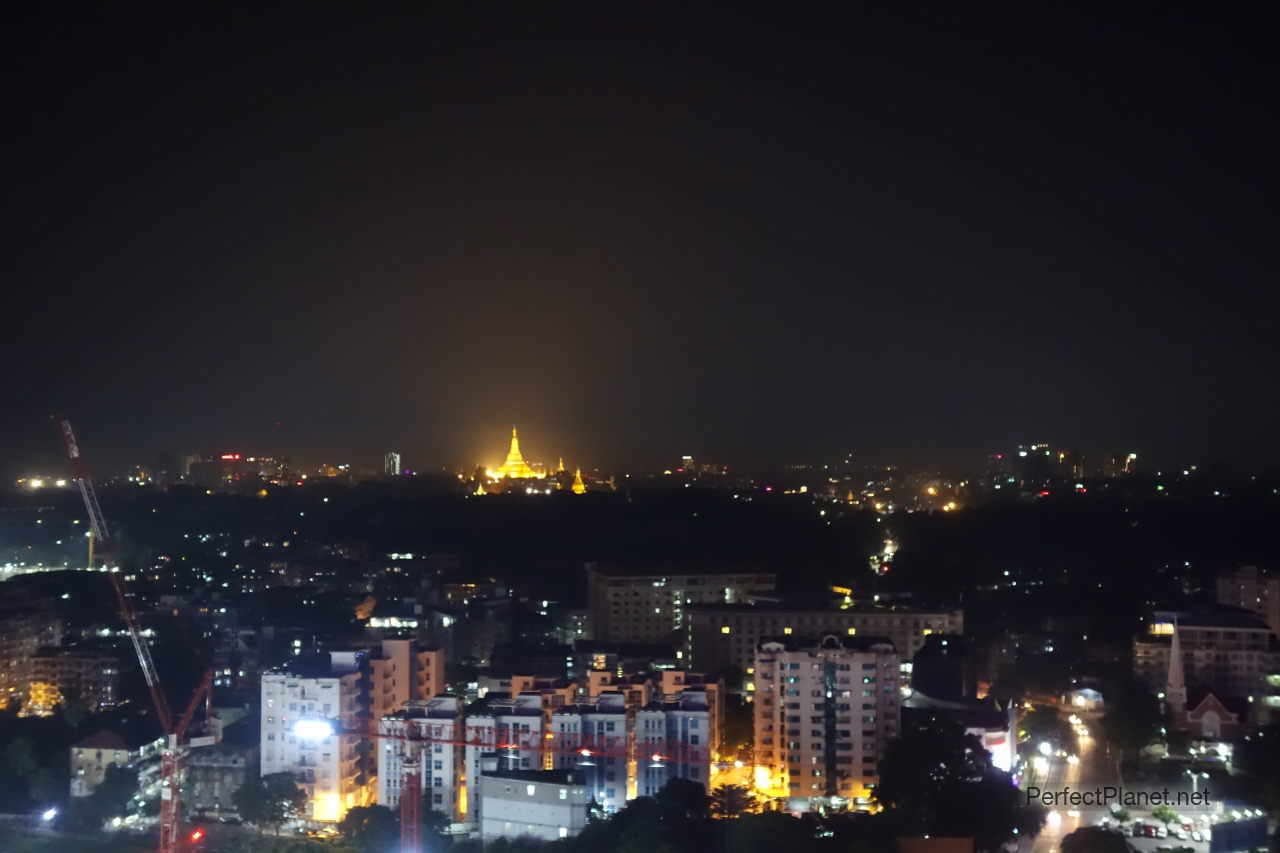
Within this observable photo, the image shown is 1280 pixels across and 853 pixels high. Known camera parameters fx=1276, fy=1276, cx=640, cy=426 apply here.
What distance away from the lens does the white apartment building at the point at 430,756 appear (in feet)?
21.1

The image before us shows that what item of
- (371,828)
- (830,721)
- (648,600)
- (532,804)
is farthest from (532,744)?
(648,600)

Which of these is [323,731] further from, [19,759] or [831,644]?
[831,644]

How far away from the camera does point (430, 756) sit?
6477mm

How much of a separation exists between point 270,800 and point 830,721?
2885 mm

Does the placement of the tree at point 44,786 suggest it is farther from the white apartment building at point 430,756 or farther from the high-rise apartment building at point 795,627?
the high-rise apartment building at point 795,627

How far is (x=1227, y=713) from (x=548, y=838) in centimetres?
429

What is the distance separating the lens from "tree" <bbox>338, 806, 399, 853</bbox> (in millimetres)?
5883

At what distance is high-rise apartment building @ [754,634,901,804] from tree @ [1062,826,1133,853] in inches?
54.2

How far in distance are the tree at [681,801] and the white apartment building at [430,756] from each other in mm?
1172

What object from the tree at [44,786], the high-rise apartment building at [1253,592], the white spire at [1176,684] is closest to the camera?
the tree at [44,786]

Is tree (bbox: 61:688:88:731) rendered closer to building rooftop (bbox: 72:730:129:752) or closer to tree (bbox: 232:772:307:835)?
building rooftop (bbox: 72:730:129:752)

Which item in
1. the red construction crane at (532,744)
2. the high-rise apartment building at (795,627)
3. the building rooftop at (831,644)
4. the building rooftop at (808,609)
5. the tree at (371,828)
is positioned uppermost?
the building rooftop at (831,644)

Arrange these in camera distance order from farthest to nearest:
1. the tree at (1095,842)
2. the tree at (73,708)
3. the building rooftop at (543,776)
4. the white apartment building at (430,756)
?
the tree at (73,708) → the white apartment building at (430,756) → the building rooftop at (543,776) → the tree at (1095,842)

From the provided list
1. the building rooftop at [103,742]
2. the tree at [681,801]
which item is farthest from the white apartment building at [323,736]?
the tree at [681,801]
